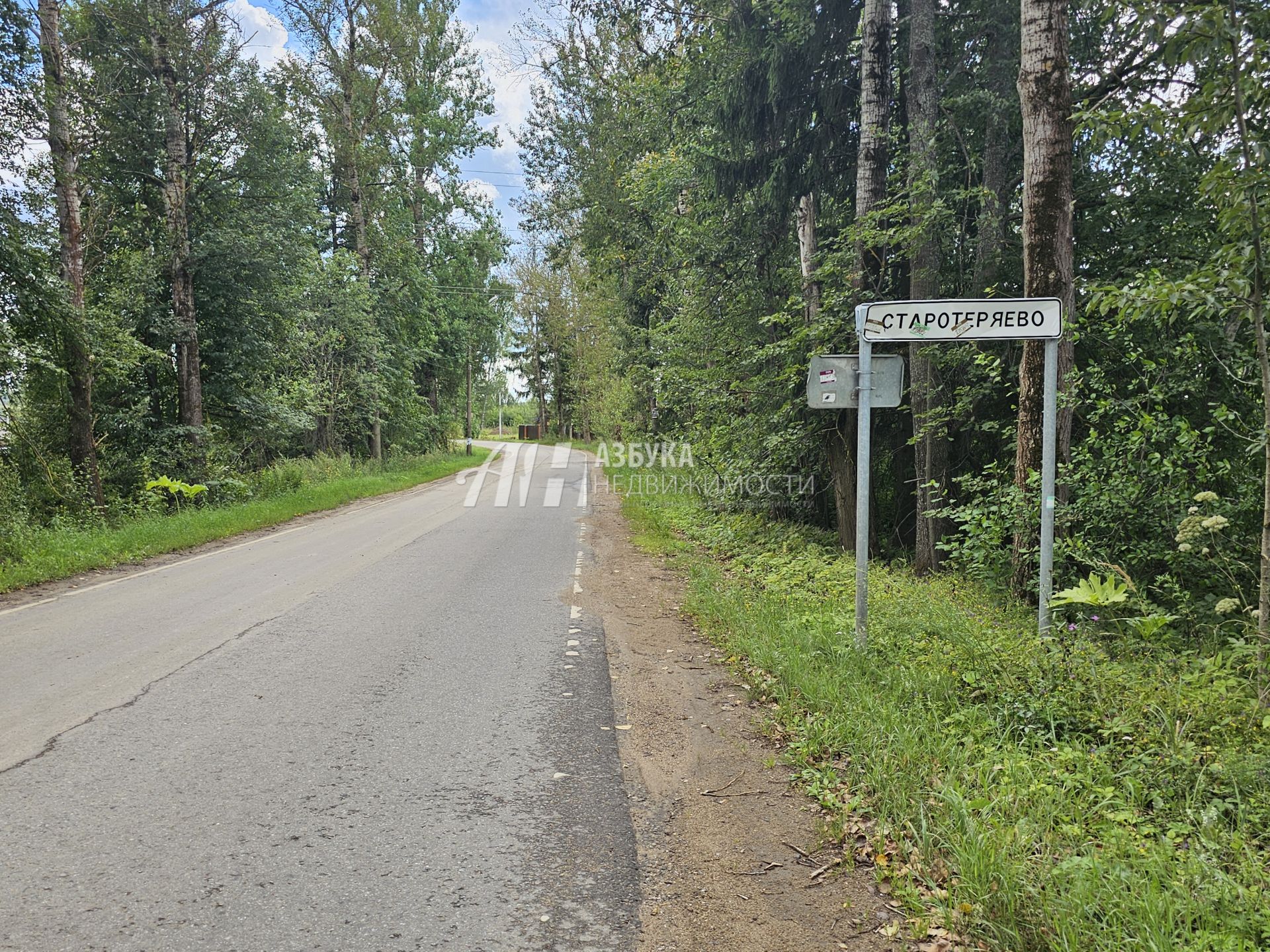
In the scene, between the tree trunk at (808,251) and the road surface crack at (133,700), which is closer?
the road surface crack at (133,700)

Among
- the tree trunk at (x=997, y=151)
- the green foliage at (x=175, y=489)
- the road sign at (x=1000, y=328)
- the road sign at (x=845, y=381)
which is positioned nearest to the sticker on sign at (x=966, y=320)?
the road sign at (x=1000, y=328)

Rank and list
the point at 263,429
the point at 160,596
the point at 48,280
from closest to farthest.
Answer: the point at 160,596, the point at 48,280, the point at 263,429

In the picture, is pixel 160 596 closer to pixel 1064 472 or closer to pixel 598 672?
pixel 598 672

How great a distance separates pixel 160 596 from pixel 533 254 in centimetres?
4276

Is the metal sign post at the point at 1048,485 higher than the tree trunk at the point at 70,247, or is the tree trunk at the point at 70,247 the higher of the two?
the tree trunk at the point at 70,247

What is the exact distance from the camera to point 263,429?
18.9 metres

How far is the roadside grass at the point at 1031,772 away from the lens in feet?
8.59

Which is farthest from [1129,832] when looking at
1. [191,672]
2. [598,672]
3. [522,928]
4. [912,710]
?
[191,672]

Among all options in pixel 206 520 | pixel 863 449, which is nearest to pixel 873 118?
pixel 863 449

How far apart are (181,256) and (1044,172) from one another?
16.3m

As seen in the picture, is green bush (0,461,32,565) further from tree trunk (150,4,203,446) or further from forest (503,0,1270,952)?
forest (503,0,1270,952)

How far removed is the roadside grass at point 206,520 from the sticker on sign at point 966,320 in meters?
9.87

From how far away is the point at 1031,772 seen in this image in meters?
3.60

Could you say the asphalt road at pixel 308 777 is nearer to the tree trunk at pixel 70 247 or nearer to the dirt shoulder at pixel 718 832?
the dirt shoulder at pixel 718 832
